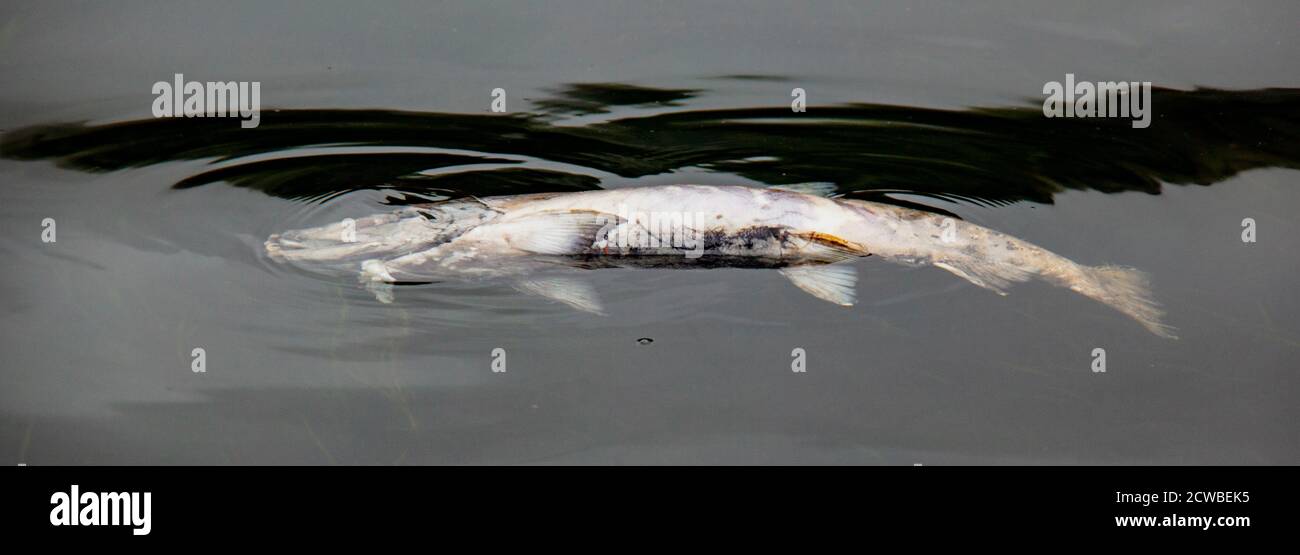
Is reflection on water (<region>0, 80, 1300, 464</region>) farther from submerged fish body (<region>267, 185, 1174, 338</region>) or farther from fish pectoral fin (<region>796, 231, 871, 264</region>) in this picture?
fish pectoral fin (<region>796, 231, 871, 264</region>)

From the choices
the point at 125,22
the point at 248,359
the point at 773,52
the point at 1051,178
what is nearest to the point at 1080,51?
the point at 1051,178

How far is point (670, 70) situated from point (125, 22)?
3490 millimetres

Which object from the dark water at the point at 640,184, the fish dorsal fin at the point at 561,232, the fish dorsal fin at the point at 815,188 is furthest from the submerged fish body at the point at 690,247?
the fish dorsal fin at the point at 815,188

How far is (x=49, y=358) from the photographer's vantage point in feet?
18.2

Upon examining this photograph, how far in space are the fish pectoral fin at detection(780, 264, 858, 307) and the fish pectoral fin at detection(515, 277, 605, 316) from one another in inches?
38.5

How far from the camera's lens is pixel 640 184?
6.79 m

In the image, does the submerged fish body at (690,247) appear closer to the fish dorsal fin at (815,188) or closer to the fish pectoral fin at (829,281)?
the fish pectoral fin at (829,281)

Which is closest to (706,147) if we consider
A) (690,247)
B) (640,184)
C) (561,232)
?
(640,184)

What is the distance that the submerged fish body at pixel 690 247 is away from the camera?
6.02m

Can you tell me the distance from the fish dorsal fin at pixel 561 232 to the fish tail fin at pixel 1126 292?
7.89ft

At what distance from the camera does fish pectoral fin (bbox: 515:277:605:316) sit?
5886 millimetres

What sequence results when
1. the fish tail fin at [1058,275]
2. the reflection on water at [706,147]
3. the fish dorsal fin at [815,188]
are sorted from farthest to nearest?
the reflection on water at [706,147], the fish dorsal fin at [815,188], the fish tail fin at [1058,275]

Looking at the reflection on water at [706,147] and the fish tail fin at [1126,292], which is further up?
the reflection on water at [706,147]

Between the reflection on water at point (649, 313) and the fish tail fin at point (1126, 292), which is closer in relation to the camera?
the reflection on water at point (649, 313)
